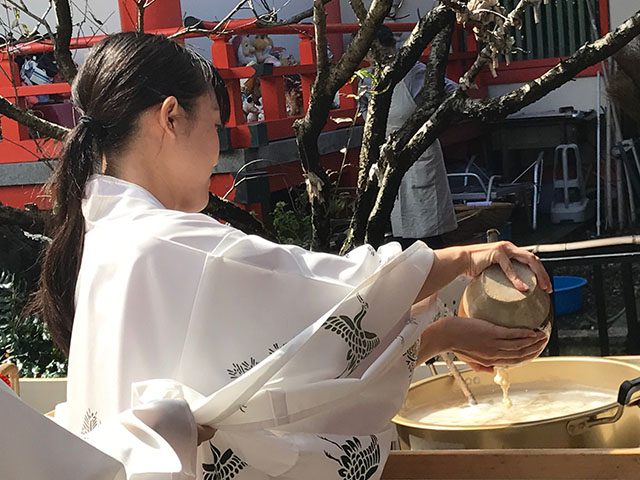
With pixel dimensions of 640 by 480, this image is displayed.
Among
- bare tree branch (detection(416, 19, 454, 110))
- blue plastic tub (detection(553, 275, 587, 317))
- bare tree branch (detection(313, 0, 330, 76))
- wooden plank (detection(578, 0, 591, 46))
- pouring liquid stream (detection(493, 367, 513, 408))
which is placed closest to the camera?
pouring liquid stream (detection(493, 367, 513, 408))

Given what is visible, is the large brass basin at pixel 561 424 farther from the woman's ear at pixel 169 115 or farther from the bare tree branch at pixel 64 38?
the bare tree branch at pixel 64 38

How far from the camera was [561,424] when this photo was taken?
88.8 inches

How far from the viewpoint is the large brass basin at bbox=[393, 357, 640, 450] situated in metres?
2.26

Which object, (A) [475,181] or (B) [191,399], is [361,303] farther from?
(A) [475,181]

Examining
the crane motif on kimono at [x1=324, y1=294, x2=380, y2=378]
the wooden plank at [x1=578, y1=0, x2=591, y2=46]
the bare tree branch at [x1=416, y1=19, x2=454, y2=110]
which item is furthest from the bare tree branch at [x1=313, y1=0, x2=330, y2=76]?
the wooden plank at [x1=578, y1=0, x2=591, y2=46]

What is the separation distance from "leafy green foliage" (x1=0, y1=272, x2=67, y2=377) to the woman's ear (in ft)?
10.7

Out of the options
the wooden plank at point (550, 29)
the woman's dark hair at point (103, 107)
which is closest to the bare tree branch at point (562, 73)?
the woman's dark hair at point (103, 107)

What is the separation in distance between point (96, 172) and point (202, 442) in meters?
0.69

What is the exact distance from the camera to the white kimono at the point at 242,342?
1777 mm

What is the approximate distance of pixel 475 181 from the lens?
1039cm

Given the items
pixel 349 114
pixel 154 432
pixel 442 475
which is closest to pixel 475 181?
pixel 349 114

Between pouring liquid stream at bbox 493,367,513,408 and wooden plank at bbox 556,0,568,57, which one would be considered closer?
pouring liquid stream at bbox 493,367,513,408

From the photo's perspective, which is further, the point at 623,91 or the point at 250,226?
the point at 623,91

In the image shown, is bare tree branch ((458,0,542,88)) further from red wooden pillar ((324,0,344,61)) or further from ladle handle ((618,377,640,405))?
red wooden pillar ((324,0,344,61))
